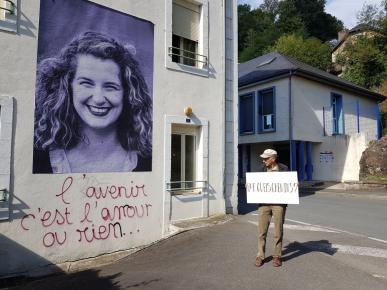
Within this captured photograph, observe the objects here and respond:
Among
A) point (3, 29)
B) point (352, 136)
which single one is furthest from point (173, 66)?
point (352, 136)

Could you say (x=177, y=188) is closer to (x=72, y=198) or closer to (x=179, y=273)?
(x=72, y=198)

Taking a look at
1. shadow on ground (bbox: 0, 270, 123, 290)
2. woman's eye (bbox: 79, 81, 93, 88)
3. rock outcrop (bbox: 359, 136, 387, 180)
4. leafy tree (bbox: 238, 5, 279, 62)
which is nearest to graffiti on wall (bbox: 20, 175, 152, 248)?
shadow on ground (bbox: 0, 270, 123, 290)

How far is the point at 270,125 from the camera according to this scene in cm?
2048

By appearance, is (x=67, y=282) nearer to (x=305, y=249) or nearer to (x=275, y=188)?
(x=275, y=188)

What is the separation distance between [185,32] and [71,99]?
3622mm

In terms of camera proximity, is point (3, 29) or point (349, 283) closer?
point (349, 283)

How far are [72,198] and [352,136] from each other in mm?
18019

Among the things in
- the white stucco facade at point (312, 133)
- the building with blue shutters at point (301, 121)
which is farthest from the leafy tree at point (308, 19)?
the white stucco facade at point (312, 133)

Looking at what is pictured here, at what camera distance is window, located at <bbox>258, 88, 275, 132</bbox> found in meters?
20.3

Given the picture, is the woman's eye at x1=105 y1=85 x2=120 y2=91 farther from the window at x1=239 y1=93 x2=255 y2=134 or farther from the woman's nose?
the window at x1=239 y1=93 x2=255 y2=134

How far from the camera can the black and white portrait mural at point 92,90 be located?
657 cm

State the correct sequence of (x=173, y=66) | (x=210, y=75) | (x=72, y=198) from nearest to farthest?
(x=72, y=198) → (x=173, y=66) → (x=210, y=75)

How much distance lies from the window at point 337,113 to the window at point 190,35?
1491 cm

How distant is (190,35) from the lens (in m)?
9.16
